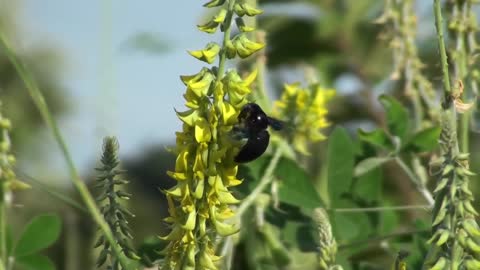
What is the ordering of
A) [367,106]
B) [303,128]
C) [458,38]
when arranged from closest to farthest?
[458,38], [303,128], [367,106]

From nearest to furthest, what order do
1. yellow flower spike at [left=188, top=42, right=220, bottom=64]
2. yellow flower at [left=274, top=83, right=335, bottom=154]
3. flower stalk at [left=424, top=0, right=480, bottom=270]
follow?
flower stalk at [left=424, top=0, right=480, bottom=270] → yellow flower spike at [left=188, top=42, right=220, bottom=64] → yellow flower at [left=274, top=83, right=335, bottom=154]

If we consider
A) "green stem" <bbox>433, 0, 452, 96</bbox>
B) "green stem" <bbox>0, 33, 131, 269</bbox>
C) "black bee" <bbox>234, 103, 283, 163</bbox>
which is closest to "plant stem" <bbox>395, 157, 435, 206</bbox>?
"black bee" <bbox>234, 103, 283, 163</bbox>

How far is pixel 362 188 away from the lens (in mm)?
1241

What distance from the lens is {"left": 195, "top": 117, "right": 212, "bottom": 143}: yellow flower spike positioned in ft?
2.37

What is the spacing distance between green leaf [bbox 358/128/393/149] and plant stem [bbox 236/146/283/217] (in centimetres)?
11

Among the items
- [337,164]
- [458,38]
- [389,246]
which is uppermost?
[458,38]

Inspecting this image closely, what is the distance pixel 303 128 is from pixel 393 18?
241 mm

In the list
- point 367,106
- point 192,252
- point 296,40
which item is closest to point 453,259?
point 192,252

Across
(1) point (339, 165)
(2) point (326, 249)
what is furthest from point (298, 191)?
(2) point (326, 249)

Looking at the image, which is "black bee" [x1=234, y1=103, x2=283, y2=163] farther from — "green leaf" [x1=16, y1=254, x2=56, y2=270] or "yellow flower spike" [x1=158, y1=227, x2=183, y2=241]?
"green leaf" [x1=16, y1=254, x2=56, y2=270]

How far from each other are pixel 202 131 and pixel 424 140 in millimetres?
577

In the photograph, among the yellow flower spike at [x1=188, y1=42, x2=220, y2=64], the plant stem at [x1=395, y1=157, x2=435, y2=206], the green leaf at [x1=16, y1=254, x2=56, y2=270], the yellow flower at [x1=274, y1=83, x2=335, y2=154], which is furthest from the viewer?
the yellow flower at [x1=274, y1=83, x2=335, y2=154]

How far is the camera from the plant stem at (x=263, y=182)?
1.10 metres

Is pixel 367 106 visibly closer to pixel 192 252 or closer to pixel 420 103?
pixel 420 103
